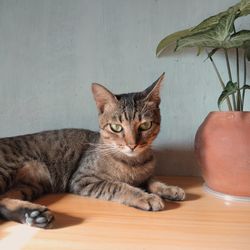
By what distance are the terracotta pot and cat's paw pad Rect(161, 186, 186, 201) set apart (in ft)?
0.44

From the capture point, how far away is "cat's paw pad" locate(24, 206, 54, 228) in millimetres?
729

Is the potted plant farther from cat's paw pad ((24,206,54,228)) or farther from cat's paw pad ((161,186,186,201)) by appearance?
cat's paw pad ((24,206,54,228))

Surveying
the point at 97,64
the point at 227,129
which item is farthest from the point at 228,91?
the point at 97,64

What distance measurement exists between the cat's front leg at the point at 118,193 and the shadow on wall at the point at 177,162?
387mm

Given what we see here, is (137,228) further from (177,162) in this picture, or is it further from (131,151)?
(177,162)

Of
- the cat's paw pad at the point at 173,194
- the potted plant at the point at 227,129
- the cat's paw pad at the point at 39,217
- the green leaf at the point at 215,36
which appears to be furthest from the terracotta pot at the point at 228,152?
the cat's paw pad at the point at 39,217

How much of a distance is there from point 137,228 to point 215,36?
640 millimetres

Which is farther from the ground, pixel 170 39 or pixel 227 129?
pixel 170 39

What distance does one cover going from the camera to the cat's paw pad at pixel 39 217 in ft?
2.39

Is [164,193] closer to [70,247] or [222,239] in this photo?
[222,239]

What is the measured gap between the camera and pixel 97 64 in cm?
131

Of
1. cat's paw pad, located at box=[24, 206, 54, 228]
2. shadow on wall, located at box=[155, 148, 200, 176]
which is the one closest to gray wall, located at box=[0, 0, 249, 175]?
shadow on wall, located at box=[155, 148, 200, 176]

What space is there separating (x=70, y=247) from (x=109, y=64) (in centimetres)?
88

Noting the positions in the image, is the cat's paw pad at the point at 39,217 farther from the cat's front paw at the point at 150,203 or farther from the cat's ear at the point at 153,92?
the cat's ear at the point at 153,92
